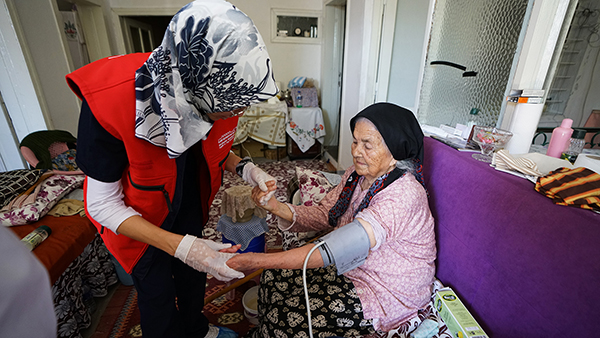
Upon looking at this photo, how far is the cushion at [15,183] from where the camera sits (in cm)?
157

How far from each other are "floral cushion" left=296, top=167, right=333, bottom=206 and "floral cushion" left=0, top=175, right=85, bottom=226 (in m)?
1.56

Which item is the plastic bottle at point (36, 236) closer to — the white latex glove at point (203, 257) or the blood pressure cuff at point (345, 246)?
the white latex glove at point (203, 257)

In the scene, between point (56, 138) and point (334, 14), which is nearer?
point (56, 138)

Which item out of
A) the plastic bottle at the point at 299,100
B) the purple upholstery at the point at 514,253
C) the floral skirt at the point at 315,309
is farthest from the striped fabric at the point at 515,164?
the plastic bottle at the point at 299,100

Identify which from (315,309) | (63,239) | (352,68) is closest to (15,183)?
(63,239)

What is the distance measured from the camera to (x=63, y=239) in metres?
1.46

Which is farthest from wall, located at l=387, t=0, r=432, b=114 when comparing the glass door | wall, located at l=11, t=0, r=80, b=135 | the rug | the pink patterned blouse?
wall, located at l=11, t=0, r=80, b=135

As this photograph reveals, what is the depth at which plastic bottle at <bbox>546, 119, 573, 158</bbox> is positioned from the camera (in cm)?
108

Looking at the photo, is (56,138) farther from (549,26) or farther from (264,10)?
(264,10)

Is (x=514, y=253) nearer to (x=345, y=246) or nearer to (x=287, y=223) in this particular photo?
(x=345, y=246)

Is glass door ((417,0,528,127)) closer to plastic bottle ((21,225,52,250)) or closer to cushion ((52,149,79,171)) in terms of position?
plastic bottle ((21,225,52,250))

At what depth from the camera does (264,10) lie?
414cm

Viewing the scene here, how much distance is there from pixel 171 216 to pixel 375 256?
82cm

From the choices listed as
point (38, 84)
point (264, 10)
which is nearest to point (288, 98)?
point (264, 10)
